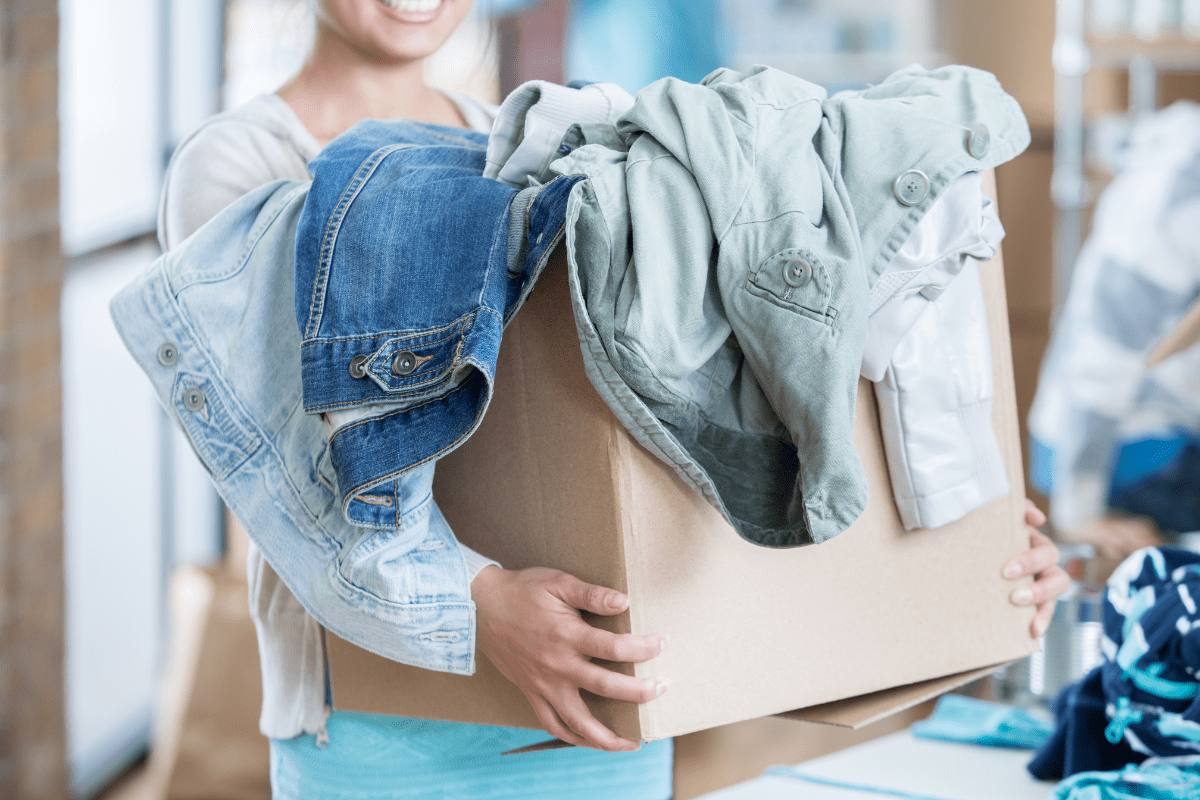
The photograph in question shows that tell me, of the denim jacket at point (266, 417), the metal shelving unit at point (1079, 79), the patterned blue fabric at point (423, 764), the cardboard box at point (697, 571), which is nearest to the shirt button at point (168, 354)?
the denim jacket at point (266, 417)

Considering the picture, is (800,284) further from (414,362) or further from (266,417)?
(266,417)

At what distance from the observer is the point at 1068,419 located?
2.15 meters

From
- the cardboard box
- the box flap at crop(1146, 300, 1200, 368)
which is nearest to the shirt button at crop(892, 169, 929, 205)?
the cardboard box

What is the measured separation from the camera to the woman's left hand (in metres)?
0.88

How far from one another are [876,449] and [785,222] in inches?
8.4

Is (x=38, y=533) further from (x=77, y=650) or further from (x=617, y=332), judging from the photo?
(x=617, y=332)

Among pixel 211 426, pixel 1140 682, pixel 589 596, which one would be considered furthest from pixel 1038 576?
pixel 211 426

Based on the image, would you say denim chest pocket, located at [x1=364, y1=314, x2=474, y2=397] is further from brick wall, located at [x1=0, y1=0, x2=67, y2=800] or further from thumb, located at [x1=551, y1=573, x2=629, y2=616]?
brick wall, located at [x1=0, y1=0, x2=67, y2=800]

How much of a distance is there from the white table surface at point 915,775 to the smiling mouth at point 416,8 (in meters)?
0.77

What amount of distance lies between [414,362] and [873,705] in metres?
0.43

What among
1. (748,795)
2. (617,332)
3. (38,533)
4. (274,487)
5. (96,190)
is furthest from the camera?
(96,190)

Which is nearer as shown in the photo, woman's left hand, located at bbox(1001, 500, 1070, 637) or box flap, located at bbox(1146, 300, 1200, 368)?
woman's left hand, located at bbox(1001, 500, 1070, 637)

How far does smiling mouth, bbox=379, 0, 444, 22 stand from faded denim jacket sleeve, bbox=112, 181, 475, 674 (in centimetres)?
26

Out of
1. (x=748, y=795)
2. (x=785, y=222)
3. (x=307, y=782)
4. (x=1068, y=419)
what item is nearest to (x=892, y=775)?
(x=748, y=795)
